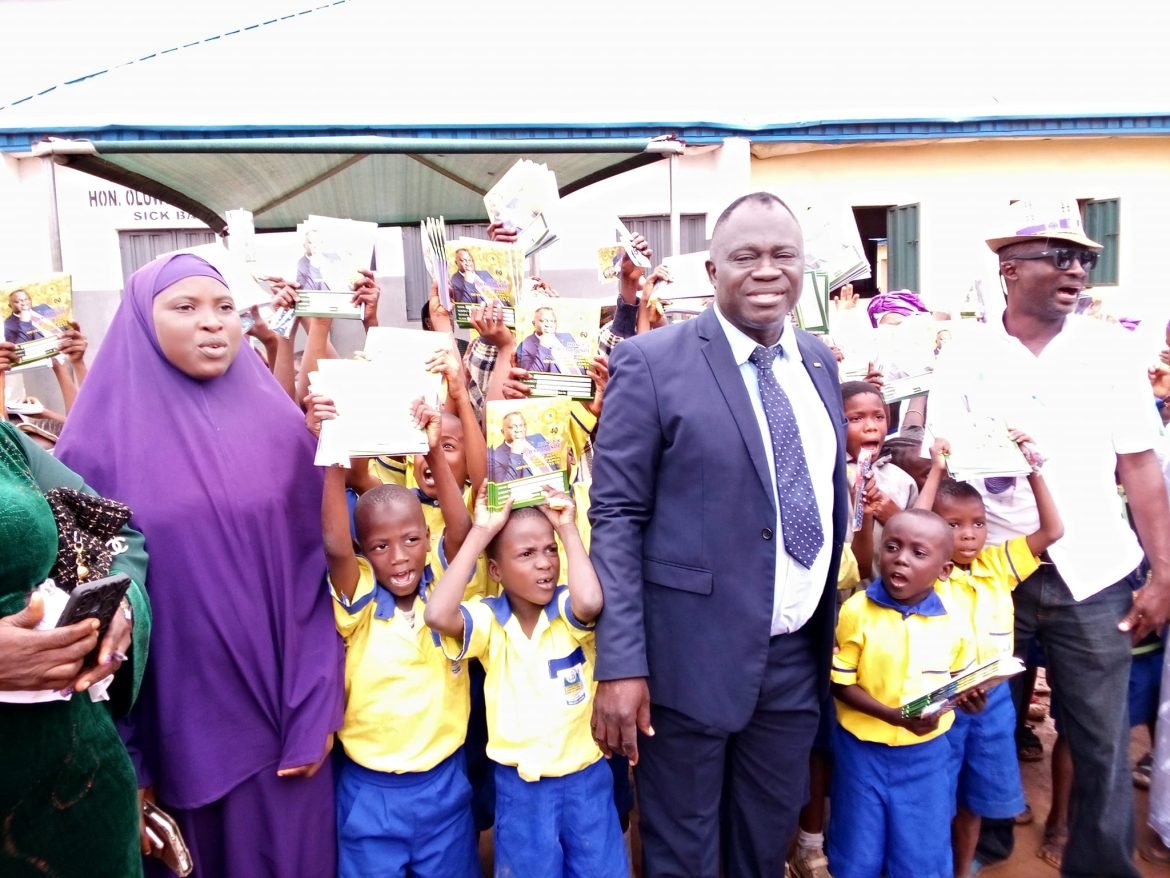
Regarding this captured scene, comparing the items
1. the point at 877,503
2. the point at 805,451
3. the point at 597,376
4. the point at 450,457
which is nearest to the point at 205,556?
the point at 450,457

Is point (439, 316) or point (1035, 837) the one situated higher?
point (439, 316)

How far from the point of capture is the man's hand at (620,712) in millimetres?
1972

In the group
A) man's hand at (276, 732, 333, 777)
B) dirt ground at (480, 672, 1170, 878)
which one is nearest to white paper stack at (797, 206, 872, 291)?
dirt ground at (480, 672, 1170, 878)

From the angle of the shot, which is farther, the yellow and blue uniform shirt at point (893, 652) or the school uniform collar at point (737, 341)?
the yellow and blue uniform shirt at point (893, 652)

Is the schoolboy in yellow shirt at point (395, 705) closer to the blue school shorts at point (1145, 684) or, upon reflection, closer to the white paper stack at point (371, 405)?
the white paper stack at point (371, 405)

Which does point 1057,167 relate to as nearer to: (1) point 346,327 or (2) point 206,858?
(1) point 346,327

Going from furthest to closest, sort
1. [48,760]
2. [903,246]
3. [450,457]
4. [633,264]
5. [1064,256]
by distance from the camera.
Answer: [903,246], [633,264], [450,457], [1064,256], [48,760]

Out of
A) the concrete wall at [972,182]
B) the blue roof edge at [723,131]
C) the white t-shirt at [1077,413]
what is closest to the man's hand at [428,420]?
the white t-shirt at [1077,413]

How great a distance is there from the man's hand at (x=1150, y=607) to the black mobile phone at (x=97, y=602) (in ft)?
9.50

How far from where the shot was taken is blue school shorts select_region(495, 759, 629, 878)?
2.30 meters

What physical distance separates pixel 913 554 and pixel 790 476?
2.61 ft

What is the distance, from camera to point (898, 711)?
252 centimetres

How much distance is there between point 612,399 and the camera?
206cm

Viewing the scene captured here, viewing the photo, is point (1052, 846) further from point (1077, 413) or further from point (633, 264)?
point (633, 264)
